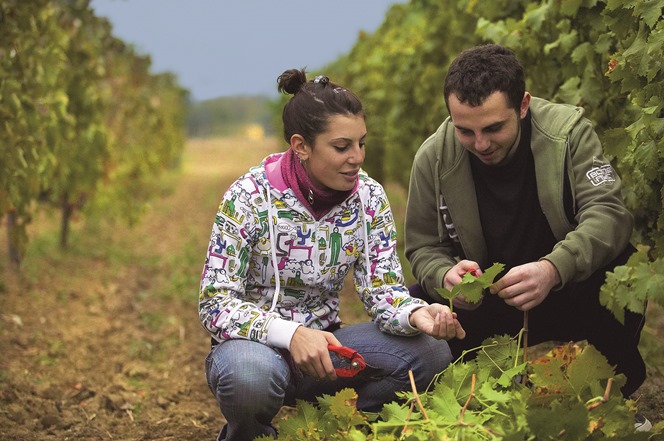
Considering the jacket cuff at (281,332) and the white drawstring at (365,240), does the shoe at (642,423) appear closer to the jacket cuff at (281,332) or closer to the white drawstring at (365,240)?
the white drawstring at (365,240)

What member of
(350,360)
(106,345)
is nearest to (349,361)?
(350,360)

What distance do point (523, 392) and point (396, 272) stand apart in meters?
0.82

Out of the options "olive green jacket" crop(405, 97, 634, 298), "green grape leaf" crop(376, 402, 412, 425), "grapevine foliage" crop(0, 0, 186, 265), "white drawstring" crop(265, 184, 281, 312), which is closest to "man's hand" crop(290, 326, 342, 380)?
"white drawstring" crop(265, 184, 281, 312)

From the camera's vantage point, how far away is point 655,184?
10.8 ft

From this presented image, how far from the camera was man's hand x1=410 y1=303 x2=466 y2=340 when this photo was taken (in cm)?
305

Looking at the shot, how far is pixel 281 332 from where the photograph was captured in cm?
311

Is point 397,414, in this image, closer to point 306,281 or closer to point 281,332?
point 281,332

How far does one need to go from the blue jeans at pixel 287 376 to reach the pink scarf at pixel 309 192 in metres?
0.48

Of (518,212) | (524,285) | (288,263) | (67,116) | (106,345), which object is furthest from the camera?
(67,116)

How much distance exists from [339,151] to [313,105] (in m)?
0.18

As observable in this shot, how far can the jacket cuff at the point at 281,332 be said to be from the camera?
3.10 m

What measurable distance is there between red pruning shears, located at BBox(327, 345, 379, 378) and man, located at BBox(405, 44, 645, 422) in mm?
412

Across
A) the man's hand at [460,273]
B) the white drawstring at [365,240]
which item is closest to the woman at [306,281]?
the white drawstring at [365,240]

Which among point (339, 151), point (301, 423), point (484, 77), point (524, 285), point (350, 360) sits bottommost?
point (301, 423)
